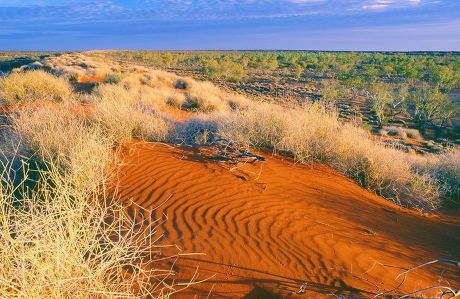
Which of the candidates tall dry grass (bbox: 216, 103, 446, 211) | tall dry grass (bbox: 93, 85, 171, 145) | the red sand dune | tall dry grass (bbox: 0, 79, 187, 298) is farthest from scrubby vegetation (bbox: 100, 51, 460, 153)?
tall dry grass (bbox: 0, 79, 187, 298)

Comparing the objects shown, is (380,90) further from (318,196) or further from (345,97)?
(318,196)

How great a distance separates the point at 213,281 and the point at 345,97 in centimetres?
2882

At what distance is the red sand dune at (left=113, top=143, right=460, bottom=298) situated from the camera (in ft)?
12.8

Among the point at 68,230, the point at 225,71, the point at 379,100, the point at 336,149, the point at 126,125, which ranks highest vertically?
the point at 225,71

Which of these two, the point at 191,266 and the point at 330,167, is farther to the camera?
the point at 330,167

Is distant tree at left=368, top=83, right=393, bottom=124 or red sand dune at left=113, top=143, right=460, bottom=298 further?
distant tree at left=368, top=83, right=393, bottom=124

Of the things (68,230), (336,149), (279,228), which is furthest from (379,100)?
(68,230)

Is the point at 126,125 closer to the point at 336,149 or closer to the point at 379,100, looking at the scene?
the point at 336,149

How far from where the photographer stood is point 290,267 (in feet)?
13.5

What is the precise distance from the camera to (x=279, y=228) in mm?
4969

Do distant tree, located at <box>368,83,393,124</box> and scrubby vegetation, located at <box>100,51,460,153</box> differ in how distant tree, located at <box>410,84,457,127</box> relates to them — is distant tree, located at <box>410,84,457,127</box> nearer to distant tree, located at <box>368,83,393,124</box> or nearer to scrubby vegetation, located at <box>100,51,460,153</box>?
scrubby vegetation, located at <box>100,51,460,153</box>

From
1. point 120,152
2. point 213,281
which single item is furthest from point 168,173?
point 213,281

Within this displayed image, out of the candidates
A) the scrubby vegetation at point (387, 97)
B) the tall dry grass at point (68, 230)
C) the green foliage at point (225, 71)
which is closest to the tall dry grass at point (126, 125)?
the tall dry grass at point (68, 230)

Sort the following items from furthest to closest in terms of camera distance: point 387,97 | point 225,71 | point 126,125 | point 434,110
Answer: point 225,71
point 387,97
point 434,110
point 126,125
